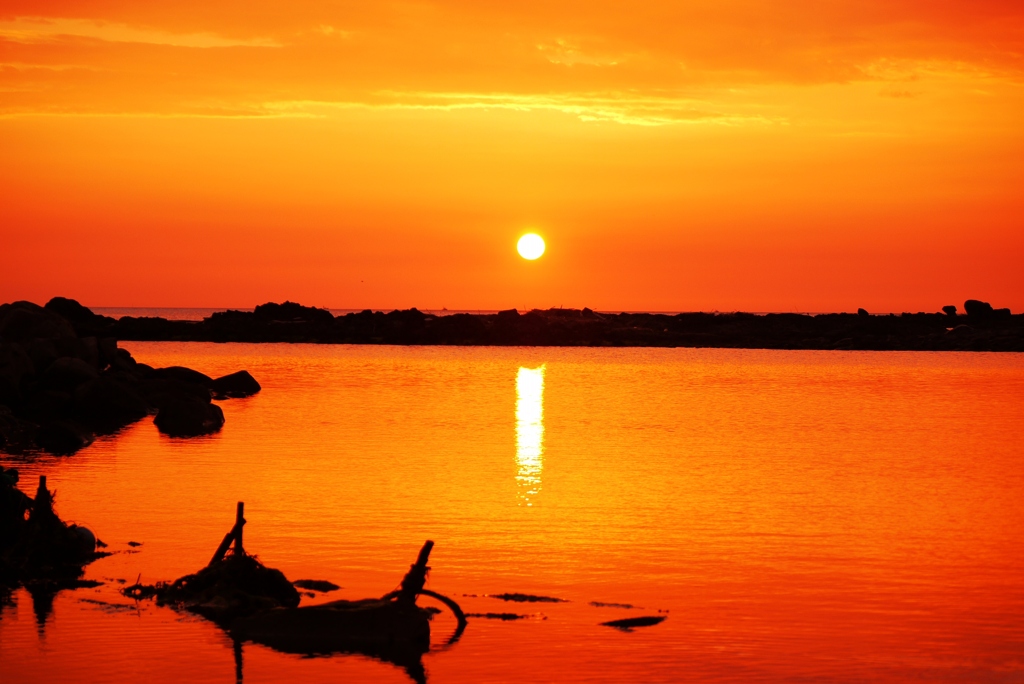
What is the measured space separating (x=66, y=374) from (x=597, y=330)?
86841 millimetres

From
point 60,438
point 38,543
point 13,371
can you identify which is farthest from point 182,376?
point 38,543

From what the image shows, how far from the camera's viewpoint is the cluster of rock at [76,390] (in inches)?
1513

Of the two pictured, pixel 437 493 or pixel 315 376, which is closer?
pixel 437 493

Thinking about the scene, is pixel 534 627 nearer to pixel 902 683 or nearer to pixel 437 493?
pixel 902 683

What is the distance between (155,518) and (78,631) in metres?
8.29

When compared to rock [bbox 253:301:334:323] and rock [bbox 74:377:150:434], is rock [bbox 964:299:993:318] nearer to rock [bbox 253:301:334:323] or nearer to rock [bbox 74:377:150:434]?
rock [bbox 253:301:334:323]

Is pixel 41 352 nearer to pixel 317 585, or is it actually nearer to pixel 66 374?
pixel 66 374

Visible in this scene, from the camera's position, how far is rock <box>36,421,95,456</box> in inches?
1420

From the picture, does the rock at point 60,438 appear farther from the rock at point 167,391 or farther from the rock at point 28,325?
the rock at point 28,325

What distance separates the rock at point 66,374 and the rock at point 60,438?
9490 millimetres

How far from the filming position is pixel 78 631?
15539 millimetres

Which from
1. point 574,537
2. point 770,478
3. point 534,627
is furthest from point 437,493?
point 534,627

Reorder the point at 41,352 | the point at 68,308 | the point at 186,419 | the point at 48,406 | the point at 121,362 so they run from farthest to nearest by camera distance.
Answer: the point at 68,308
the point at 121,362
the point at 41,352
the point at 48,406
the point at 186,419

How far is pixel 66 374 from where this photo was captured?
155 feet
